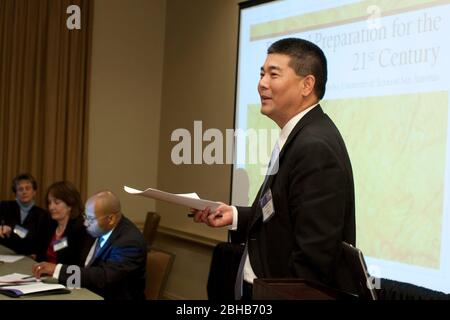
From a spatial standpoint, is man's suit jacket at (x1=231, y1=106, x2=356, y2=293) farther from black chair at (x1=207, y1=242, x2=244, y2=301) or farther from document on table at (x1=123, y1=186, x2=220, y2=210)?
black chair at (x1=207, y1=242, x2=244, y2=301)

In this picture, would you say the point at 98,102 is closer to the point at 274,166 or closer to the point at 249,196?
the point at 249,196

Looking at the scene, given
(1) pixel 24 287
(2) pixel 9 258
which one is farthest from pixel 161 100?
(1) pixel 24 287

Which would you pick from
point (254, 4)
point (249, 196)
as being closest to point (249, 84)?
point (254, 4)

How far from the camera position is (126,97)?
5.46 m

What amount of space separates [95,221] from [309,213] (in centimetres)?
177

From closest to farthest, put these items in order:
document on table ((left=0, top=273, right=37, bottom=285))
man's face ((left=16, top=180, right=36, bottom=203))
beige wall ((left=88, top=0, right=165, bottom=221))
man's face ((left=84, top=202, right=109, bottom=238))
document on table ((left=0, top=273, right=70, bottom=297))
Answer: document on table ((left=0, top=273, right=70, bottom=297)) → document on table ((left=0, top=273, right=37, bottom=285)) → man's face ((left=84, top=202, right=109, bottom=238)) → man's face ((left=16, top=180, right=36, bottom=203)) → beige wall ((left=88, top=0, right=165, bottom=221))

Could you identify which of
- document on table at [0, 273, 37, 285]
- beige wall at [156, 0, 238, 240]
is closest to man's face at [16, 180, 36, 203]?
beige wall at [156, 0, 238, 240]

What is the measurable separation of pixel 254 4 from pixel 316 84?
8.99ft

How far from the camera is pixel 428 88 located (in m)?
2.81

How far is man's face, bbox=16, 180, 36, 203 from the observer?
4246 mm

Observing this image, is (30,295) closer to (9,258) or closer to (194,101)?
(9,258)

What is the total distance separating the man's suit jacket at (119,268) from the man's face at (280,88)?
1420mm

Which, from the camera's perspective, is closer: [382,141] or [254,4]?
[382,141]

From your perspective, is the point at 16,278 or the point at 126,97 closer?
the point at 16,278
